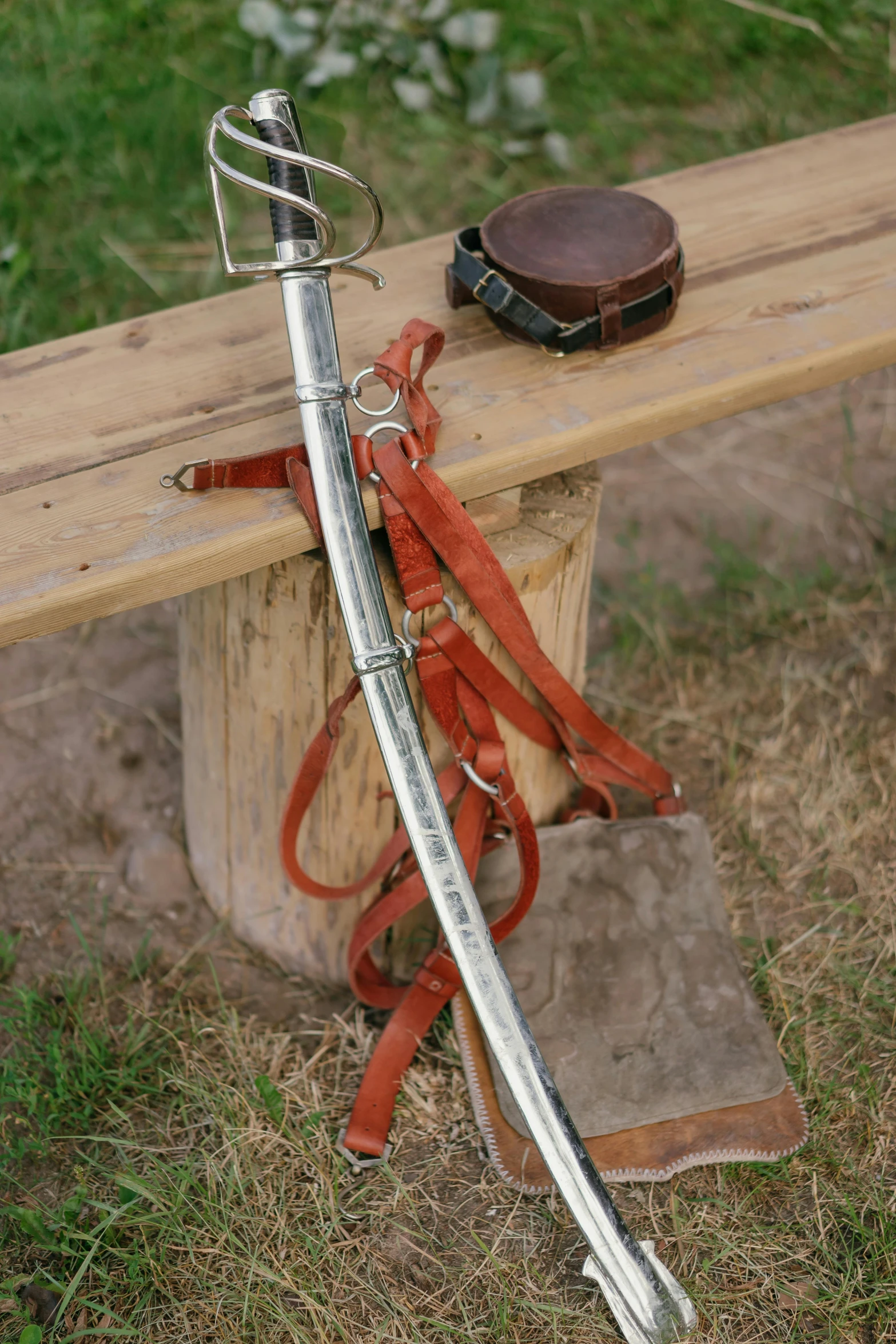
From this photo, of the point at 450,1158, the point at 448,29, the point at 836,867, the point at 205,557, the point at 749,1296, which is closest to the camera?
the point at 205,557

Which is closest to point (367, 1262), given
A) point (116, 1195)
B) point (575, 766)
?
point (116, 1195)

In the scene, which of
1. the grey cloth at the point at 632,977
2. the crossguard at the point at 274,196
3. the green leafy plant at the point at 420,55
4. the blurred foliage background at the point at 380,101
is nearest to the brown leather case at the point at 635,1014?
the grey cloth at the point at 632,977

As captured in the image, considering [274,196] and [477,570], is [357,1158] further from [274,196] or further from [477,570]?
[274,196]

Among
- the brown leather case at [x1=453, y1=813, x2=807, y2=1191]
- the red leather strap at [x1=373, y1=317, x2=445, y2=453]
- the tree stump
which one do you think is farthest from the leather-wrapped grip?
the brown leather case at [x1=453, y1=813, x2=807, y2=1191]

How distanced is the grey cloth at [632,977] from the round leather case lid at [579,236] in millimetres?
882

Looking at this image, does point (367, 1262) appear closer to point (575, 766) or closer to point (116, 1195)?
point (116, 1195)

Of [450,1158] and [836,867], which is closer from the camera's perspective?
[450,1158]

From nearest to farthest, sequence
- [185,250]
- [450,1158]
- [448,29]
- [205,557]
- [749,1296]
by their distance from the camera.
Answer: [205,557]
[749,1296]
[450,1158]
[185,250]
[448,29]

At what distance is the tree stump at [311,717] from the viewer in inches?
64.8

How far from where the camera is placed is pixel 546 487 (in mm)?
1777

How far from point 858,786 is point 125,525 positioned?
1472 millimetres

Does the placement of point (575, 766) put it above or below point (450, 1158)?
above

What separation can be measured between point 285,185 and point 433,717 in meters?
0.73

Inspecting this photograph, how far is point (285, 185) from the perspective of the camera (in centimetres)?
148
